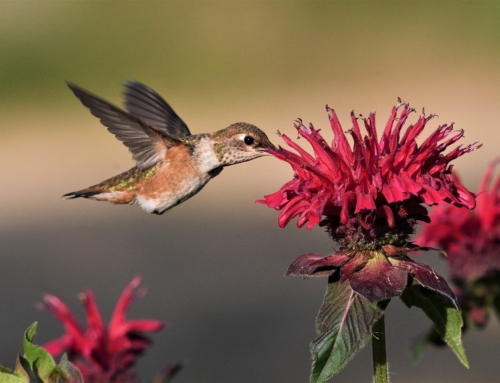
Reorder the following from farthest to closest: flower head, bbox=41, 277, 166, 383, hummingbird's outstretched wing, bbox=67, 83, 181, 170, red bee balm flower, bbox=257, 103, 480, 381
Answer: flower head, bbox=41, 277, 166, 383
hummingbird's outstretched wing, bbox=67, 83, 181, 170
red bee balm flower, bbox=257, 103, 480, 381

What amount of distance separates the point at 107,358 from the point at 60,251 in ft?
20.3

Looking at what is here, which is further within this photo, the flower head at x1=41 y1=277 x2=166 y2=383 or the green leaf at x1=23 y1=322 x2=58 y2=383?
the flower head at x1=41 y1=277 x2=166 y2=383

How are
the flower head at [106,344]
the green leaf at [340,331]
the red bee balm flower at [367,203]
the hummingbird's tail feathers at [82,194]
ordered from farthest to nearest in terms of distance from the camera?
the hummingbird's tail feathers at [82,194] < the flower head at [106,344] < the red bee balm flower at [367,203] < the green leaf at [340,331]

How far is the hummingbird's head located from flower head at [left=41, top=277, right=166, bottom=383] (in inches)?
21.6

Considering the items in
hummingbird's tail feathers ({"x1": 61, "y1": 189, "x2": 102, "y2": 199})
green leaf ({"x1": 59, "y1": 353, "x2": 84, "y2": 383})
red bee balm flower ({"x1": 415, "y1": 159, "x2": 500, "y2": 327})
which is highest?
hummingbird's tail feathers ({"x1": 61, "y1": 189, "x2": 102, "y2": 199})

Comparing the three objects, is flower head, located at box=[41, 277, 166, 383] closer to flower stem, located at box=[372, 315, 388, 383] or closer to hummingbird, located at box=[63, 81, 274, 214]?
hummingbird, located at box=[63, 81, 274, 214]

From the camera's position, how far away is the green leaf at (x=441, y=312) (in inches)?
65.3

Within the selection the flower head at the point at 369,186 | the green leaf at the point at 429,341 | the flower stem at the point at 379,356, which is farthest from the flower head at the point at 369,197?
the green leaf at the point at 429,341

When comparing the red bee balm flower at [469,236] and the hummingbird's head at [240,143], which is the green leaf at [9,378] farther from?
the red bee balm flower at [469,236]

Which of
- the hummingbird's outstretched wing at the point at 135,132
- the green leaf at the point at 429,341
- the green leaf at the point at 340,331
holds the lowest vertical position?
the green leaf at the point at 429,341

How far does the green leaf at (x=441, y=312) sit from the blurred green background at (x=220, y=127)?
12.6 feet

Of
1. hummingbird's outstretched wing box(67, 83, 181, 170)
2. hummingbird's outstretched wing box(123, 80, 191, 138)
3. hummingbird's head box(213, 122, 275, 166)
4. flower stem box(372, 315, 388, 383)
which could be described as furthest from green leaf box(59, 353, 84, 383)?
hummingbird's outstretched wing box(123, 80, 191, 138)

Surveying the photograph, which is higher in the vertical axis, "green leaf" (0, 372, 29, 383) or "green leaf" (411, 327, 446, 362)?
"green leaf" (0, 372, 29, 383)

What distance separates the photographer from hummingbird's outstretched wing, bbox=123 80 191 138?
9.68ft
